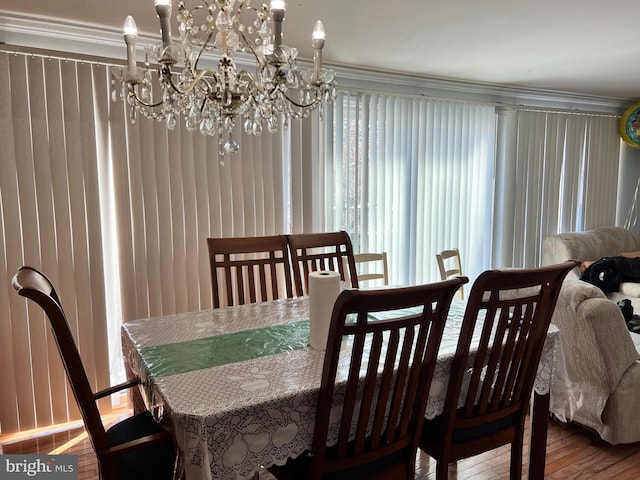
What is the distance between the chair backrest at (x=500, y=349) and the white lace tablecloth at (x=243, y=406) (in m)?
0.09

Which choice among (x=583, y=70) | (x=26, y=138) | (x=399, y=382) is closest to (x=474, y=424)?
(x=399, y=382)

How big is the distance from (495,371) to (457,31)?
1.85m

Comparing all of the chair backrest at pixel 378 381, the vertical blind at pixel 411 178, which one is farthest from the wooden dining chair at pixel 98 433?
the vertical blind at pixel 411 178

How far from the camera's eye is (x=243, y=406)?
129 cm

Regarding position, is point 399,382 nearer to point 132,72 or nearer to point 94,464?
point 132,72

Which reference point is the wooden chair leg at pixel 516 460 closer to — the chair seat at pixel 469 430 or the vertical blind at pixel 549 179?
the chair seat at pixel 469 430

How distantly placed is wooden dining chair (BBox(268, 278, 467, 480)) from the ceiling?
150 centimetres

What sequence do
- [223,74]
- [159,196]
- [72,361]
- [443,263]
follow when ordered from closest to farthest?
[72,361] → [223,74] → [159,196] → [443,263]

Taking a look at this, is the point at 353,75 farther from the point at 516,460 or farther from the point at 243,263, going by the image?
the point at 516,460

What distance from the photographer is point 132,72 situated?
1637 mm

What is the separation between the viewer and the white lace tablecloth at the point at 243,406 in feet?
4.09

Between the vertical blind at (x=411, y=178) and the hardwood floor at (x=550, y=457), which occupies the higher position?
the vertical blind at (x=411, y=178)

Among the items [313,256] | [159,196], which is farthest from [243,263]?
[159,196]

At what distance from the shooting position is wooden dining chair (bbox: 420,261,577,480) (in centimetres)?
155
